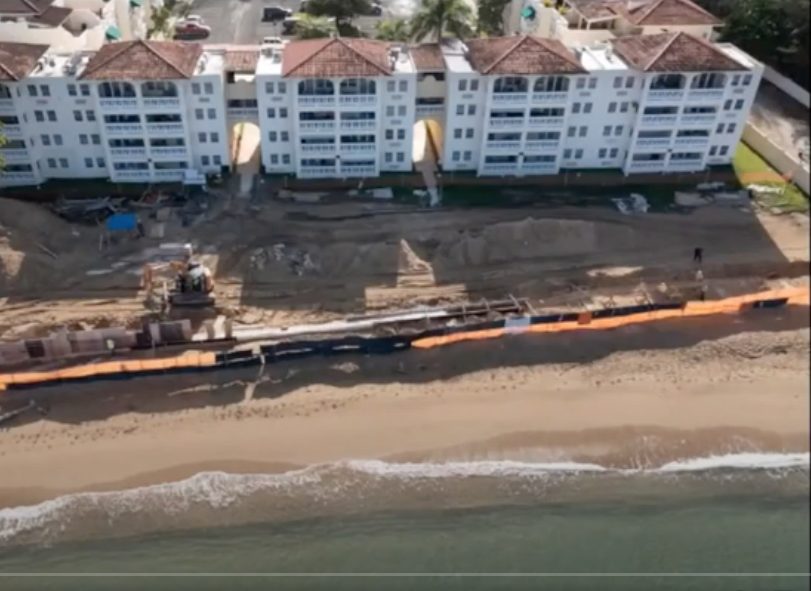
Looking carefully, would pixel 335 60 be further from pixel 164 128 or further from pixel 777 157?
pixel 777 157

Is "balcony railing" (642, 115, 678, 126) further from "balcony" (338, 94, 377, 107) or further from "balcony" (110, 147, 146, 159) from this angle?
"balcony" (110, 147, 146, 159)

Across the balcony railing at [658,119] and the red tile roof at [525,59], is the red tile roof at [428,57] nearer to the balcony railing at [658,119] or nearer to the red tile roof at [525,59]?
the red tile roof at [525,59]

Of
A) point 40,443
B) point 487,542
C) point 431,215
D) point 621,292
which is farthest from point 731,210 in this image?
point 40,443

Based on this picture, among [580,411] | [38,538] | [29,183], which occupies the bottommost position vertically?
[38,538]

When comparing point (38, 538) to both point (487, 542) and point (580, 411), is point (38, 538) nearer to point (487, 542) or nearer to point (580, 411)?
point (487, 542)

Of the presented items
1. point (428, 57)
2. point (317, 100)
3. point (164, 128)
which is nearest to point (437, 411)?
point (317, 100)
